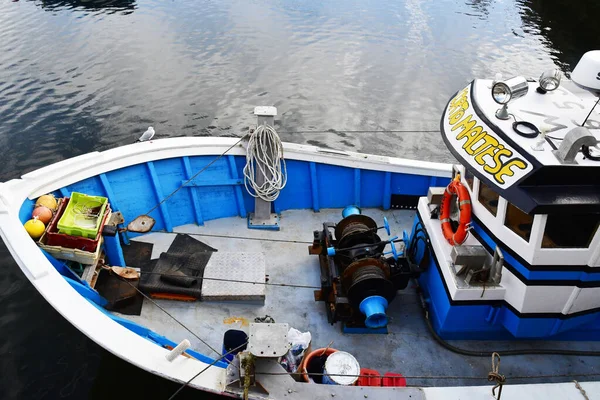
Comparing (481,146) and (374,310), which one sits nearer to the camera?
(481,146)

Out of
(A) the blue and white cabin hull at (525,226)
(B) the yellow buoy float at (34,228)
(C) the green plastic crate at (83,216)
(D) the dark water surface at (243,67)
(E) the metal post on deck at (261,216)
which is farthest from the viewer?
(D) the dark water surface at (243,67)

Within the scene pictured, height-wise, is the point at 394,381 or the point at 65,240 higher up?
the point at 65,240

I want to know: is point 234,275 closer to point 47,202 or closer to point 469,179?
point 47,202

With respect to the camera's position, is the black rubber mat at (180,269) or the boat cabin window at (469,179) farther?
the black rubber mat at (180,269)

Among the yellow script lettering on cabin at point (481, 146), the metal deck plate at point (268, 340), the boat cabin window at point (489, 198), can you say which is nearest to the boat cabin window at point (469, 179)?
the boat cabin window at point (489, 198)

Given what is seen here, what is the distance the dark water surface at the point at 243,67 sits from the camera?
16188 millimetres

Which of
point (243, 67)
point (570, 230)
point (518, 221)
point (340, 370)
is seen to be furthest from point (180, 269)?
point (243, 67)

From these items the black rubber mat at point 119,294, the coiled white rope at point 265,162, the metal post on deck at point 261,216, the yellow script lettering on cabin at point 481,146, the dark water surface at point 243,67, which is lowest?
the dark water surface at point 243,67

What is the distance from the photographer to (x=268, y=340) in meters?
4.61

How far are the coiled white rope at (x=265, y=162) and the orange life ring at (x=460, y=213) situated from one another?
2.82 meters

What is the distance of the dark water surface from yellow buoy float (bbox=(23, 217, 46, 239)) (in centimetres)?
332

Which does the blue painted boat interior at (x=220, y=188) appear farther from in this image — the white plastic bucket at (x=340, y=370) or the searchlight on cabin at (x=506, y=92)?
the white plastic bucket at (x=340, y=370)

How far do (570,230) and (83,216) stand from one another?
6095 mm

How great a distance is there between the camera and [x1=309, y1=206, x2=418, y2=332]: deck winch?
19.0 ft
